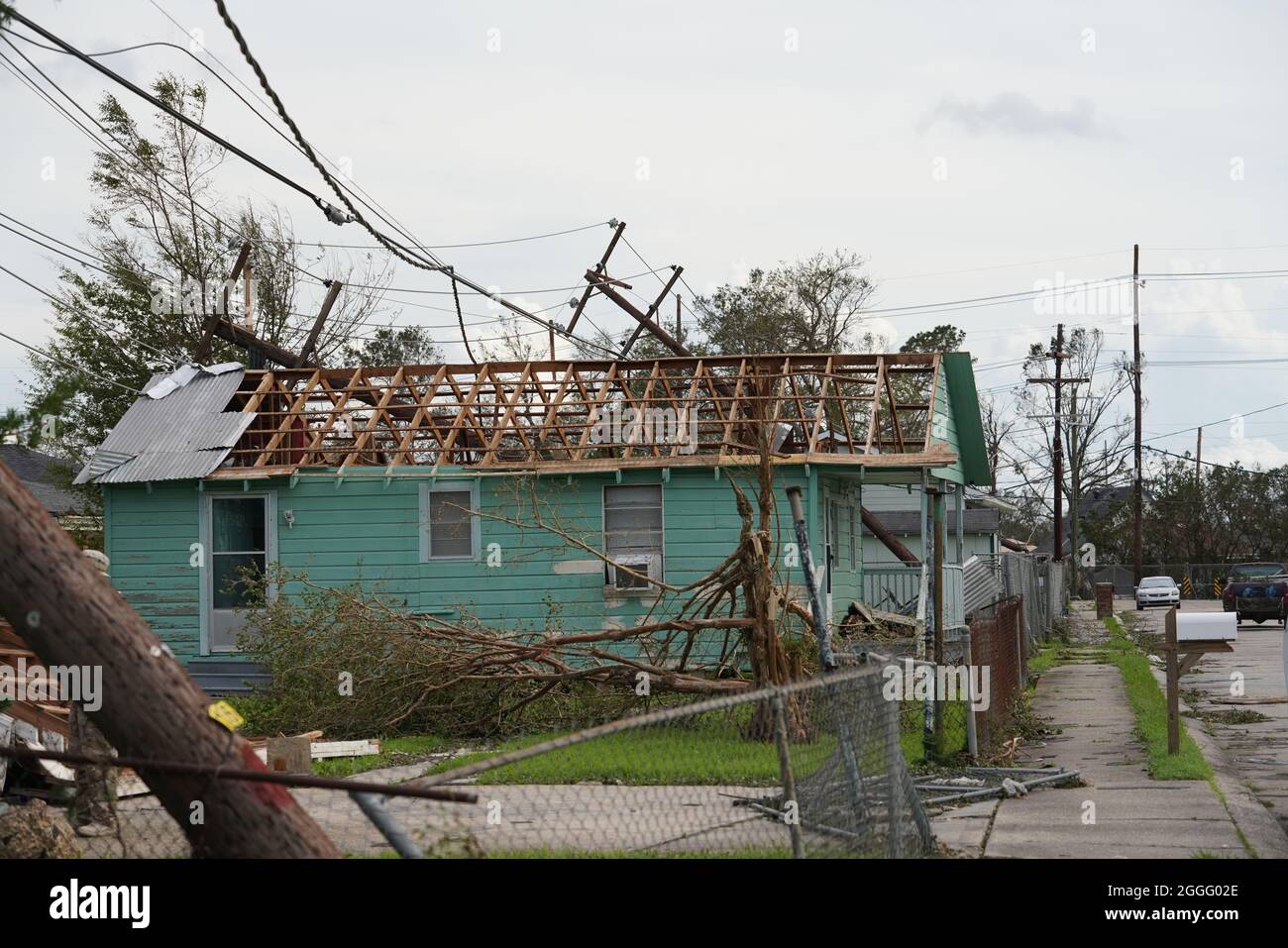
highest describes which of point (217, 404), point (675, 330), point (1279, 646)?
point (675, 330)

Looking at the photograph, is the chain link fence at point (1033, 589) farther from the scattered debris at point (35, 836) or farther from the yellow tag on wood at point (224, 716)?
the yellow tag on wood at point (224, 716)

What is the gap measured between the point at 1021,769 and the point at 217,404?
13260mm

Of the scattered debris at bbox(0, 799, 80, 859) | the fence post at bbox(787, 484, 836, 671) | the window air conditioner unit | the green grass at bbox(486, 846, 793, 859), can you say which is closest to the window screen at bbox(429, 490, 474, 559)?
the window air conditioner unit

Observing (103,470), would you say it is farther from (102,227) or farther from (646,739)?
(102,227)

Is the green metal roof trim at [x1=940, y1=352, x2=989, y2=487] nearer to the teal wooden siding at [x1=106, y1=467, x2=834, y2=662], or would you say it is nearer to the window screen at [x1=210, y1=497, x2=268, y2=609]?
the teal wooden siding at [x1=106, y1=467, x2=834, y2=662]

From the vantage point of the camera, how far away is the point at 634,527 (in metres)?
18.3

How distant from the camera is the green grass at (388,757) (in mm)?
12156

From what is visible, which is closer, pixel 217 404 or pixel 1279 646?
pixel 217 404

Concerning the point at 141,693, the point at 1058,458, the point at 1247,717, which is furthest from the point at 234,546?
the point at 1058,458

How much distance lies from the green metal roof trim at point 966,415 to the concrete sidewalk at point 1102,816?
7.01m

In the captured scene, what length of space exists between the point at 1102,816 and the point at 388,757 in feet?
21.6

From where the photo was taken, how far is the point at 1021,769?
11281 mm

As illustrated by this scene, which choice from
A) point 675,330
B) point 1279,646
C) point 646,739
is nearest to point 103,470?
point 646,739
